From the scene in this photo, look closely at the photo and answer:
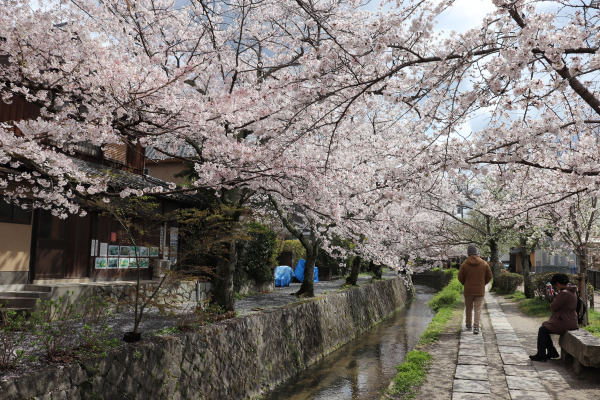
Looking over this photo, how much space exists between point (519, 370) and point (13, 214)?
11793 millimetres

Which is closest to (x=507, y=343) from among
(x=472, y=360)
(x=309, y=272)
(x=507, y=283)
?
(x=472, y=360)

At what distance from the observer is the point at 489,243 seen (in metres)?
24.1

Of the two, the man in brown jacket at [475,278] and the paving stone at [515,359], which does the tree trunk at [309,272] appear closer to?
the man in brown jacket at [475,278]

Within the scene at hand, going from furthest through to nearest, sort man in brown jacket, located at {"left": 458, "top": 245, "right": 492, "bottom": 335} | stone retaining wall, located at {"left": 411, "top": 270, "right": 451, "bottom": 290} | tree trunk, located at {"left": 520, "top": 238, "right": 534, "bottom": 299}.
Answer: stone retaining wall, located at {"left": 411, "top": 270, "right": 451, "bottom": 290} → tree trunk, located at {"left": 520, "top": 238, "right": 534, "bottom": 299} → man in brown jacket, located at {"left": 458, "top": 245, "right": 492, "bottom": 335}

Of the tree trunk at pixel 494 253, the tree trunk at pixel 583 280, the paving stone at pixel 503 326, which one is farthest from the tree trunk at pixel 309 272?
the tree trunk at pixel 494 253

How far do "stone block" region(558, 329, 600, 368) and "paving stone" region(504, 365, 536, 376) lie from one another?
694mm

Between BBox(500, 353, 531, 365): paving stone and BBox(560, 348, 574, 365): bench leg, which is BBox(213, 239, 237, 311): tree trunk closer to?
BBox(500, 353, 531, 365): paving stone

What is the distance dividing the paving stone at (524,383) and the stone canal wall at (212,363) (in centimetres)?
501

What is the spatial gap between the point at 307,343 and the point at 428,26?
30.8 ft

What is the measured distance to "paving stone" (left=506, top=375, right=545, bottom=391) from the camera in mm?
6122

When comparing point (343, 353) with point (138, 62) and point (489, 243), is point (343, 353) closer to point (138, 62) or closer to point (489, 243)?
point (138, 62)

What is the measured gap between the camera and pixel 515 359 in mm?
7898

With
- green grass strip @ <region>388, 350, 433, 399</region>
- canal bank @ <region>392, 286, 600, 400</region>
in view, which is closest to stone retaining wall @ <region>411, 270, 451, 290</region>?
canal bank @ <region>392, 286, 600, 400</region>

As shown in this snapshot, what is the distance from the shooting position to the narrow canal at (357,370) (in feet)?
32.0
